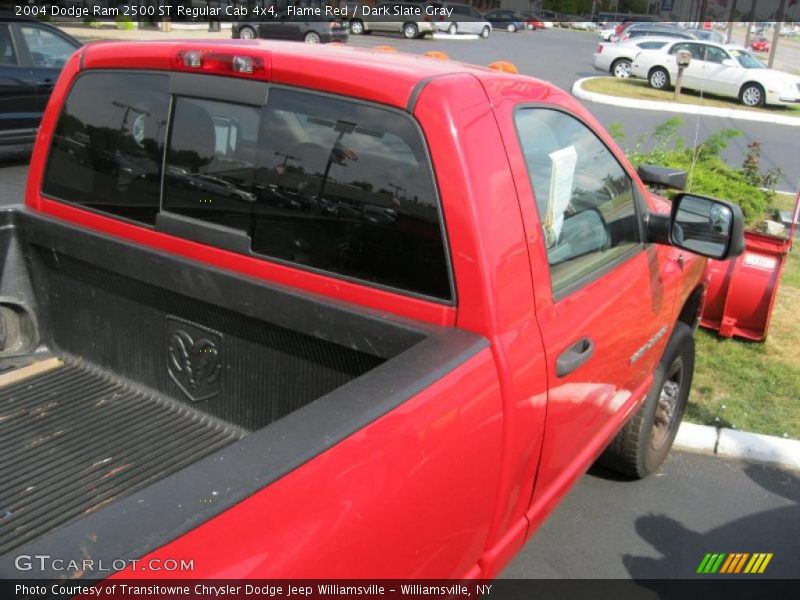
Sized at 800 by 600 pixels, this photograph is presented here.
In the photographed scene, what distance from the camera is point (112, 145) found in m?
2.74

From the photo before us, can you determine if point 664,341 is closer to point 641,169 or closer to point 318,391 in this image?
point 641,169

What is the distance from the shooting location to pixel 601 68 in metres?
26.5

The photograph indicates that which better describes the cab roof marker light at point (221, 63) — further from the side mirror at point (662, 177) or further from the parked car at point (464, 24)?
the parked car at point (464, 24)

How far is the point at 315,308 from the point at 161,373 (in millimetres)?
870

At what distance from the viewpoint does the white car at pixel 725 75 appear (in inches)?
822

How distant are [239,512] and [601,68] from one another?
2757 centimetres

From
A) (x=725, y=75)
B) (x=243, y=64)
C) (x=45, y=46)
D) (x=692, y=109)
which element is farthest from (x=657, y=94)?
(x=243, y=64)

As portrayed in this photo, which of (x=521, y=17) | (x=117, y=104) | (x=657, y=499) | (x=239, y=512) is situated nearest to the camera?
(x=239, y=512)

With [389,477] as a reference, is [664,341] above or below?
below

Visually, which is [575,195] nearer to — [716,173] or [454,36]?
[716,173]

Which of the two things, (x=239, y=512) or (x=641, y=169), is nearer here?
(x=239, y=512)

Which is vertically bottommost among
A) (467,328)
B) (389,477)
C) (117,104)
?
(389,477)

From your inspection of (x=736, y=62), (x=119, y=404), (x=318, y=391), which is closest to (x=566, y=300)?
(x=318, y=391)

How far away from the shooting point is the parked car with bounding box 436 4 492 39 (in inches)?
1793
